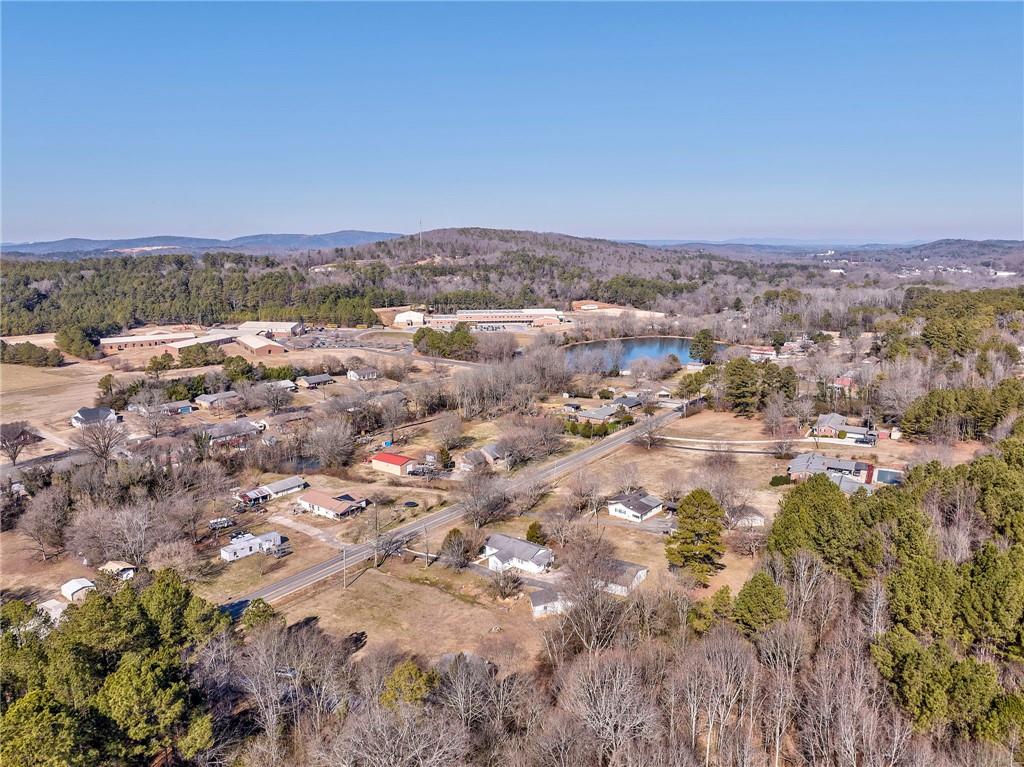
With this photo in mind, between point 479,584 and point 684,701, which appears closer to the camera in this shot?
point 684,701

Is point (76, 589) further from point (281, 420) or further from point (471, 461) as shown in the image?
point (281, 420)

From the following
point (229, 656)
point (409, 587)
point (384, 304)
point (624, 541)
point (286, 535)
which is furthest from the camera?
point (384, 304)

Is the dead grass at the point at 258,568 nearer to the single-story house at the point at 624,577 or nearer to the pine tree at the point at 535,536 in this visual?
the pine tree at the point at 535,536

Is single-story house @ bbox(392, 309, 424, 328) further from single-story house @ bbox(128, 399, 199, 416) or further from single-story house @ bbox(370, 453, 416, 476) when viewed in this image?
single-story house @ bbox(370, 453, 416, 476)

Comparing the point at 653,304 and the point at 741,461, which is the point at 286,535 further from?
the point at 653,304

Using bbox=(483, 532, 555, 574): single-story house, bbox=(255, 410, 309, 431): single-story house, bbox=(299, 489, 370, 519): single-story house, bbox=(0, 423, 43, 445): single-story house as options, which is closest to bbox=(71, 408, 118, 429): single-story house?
bbox=(0, 423, 43, 445): single-story house

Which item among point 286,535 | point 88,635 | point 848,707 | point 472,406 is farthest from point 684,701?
point 472,406

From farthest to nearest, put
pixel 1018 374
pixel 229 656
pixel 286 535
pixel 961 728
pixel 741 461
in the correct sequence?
1. pixel 1018 374
2. pixel 741 461
3. pixel 286 535
4. pixel 229 656
5. pixel 961 728
